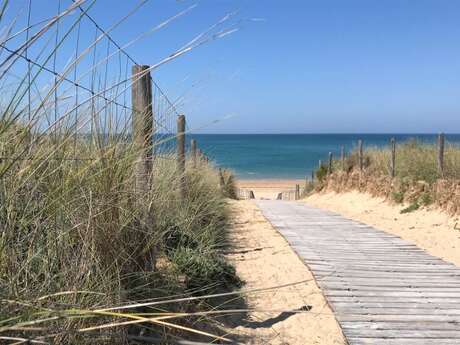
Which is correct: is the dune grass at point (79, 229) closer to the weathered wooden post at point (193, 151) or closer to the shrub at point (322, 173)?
the weathered wooden post at point (193, 151)

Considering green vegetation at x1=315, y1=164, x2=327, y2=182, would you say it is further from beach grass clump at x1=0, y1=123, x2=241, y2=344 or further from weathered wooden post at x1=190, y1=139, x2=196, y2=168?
beach grass clump at x1=0, y1=123, x2=241, y2=344

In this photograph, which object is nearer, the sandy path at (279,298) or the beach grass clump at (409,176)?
the sandy path at (279,298)

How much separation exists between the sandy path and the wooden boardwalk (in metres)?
0.13

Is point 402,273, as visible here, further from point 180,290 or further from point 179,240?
point 180,290

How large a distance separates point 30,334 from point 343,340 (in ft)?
8.76

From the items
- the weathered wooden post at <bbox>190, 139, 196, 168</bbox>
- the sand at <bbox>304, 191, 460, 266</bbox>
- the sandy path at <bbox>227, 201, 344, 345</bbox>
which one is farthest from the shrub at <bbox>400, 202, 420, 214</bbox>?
the weathered wooden post at <bbox>190, 139, 196, 168</bbox>

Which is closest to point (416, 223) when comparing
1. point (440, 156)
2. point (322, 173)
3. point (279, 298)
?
point (440, 156)

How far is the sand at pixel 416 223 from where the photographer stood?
7389 mm

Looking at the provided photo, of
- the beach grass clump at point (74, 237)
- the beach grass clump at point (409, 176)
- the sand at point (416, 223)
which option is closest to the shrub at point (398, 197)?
the beach grass clump at point (409, 176)

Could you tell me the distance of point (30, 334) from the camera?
1.63 meters

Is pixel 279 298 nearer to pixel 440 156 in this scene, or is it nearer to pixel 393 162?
pixel 440 156

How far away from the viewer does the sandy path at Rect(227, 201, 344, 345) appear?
3.73 meters

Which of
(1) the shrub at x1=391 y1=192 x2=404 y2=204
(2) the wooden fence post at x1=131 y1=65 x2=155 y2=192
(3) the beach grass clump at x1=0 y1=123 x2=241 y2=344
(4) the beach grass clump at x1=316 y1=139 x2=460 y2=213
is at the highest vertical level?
(2) the wooden fence post at x1=131 y1=65 x2=155 y2=192

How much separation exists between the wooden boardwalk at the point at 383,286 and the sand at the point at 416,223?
1.37 feet
